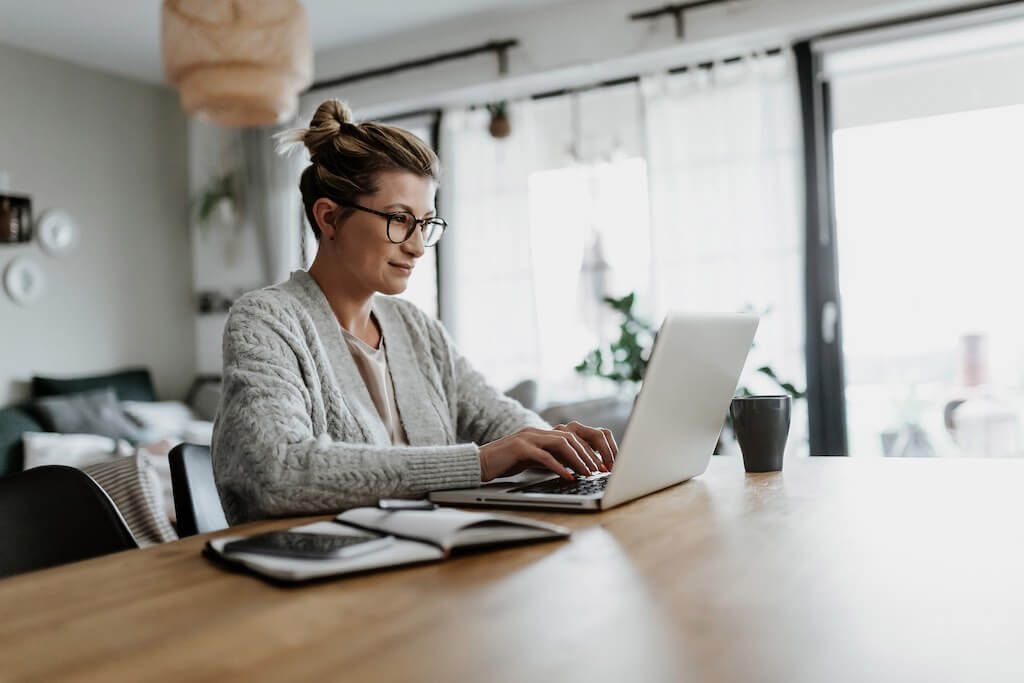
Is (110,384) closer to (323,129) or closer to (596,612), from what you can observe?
(323,129)

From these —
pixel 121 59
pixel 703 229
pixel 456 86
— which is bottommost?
pixel 703 229

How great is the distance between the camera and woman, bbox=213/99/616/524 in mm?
1194

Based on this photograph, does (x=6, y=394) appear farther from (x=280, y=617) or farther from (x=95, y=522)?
(x=280, y=617)

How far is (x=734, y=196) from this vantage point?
438 centimetres

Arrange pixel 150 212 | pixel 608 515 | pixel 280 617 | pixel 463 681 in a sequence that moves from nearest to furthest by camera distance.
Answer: pixel 463 681, pixel 280 617, pixel 608 515, pixel 150 212

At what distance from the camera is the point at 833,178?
429 cm

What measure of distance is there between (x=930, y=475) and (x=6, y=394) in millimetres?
4904

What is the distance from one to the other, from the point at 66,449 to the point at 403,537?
4.08 m

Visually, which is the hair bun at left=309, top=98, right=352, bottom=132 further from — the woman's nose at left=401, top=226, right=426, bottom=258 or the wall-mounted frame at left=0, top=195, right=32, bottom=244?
the wall-mounted frame at left=0, top=195, right=32, bottom=244

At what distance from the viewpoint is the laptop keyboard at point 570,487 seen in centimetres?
115

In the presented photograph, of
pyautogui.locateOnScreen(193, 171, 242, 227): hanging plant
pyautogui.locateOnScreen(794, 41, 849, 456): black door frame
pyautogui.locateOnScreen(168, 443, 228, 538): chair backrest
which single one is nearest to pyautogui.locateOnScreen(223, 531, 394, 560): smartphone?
pyautogui.locateOnScreen(168, 443, 228, 538): chair backrest

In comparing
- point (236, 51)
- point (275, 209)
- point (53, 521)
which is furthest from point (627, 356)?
point (53, 521)

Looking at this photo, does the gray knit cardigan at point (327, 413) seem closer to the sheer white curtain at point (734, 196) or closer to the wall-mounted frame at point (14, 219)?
the sheer white curtain at point (734, 196)

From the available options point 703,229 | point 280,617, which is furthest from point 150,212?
point 280,617
